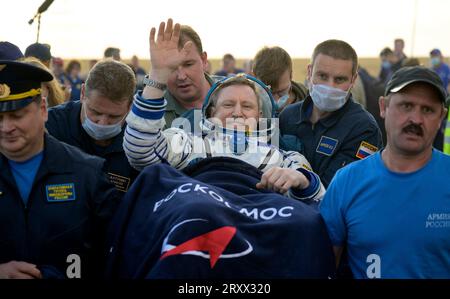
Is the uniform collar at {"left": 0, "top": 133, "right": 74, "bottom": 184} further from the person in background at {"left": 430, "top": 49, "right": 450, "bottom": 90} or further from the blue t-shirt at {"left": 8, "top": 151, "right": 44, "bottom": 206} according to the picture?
the person in background at {"left": 430, "top": 49, "right": 450, "bottom": 90}

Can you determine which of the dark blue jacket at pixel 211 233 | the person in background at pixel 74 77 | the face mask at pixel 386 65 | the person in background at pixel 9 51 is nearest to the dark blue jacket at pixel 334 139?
the dark blue jacket at pixel 211 233

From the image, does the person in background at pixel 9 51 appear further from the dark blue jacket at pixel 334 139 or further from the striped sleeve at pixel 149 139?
the dark blue jacket at pixel 334 139

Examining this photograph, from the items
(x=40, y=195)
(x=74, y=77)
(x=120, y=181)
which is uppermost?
(x=40, y=195)

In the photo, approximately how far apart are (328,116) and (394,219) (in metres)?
1.89

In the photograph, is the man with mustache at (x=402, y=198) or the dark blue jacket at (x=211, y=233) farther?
the man with mustache at (x=402, y=198)

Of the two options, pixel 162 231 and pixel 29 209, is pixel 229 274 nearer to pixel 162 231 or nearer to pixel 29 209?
pixel 162 231

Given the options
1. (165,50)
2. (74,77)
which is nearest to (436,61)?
(74,77)

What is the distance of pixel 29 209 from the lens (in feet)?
12.8

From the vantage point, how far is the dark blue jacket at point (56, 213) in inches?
152

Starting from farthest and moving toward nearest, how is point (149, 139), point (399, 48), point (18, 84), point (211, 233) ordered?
point (399, 48) < point (149, 139) < point (18, 84) < point (211, 233)

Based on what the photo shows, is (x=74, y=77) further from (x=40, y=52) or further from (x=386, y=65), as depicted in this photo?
(x=40, y=52)

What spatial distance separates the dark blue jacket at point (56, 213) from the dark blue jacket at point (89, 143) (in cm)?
91

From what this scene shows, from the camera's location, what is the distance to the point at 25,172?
3.99 metres

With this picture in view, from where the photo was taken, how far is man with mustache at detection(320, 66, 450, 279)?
148 inches
